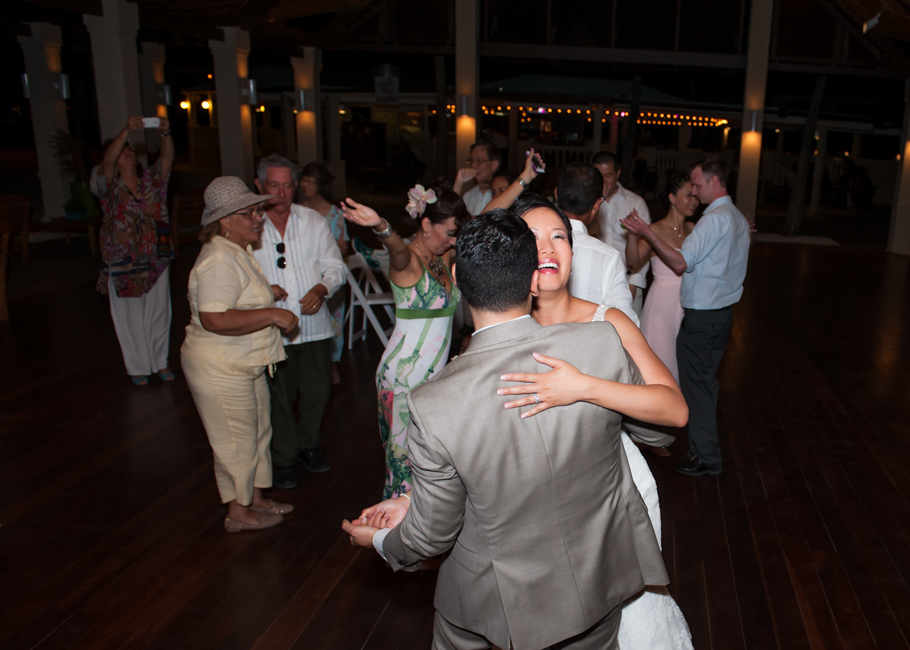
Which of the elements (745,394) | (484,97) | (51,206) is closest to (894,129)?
(484,97)

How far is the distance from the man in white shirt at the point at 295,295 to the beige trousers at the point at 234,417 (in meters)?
0.40

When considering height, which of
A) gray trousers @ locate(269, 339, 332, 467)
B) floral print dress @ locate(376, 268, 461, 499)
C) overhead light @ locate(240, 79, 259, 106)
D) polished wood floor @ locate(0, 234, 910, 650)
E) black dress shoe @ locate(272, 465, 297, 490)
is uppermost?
overhead light @ locate(240, 79, 259, 106)

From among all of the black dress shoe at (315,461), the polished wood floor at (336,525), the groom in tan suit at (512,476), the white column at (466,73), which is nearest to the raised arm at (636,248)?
the polished wood floor at (336,525)

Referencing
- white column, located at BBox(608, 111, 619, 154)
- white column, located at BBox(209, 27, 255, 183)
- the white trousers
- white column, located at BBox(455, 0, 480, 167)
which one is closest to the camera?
the white trousers

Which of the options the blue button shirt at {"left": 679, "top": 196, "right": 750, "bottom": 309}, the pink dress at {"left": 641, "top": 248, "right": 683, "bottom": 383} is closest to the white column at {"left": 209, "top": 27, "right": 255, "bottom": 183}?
the pink dress at {"left": 641, "top": 248, "right": 683, "bottom": 383}

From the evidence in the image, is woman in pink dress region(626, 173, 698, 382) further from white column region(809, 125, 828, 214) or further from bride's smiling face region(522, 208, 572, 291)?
white column region(809, 125, 828, 214)

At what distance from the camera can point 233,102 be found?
41.1 ft

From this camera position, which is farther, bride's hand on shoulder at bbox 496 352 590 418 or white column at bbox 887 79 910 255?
white column at bbox 887 79 910 255

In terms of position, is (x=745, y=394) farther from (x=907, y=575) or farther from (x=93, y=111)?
(x=93, y=111)

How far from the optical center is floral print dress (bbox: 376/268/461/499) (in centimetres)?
296

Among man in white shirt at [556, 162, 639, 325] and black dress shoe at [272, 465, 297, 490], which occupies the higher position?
man in white shirt at [556, 162, 639, 325]

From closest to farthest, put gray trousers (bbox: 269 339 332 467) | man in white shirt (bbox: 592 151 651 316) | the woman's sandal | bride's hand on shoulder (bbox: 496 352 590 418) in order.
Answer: bride's hand on shoulder (bbox: 496 352 590 418) < the woman's sandal < gray trousers (bbox: 269 339 332 467) < man in white shirt (bbox: 592 151 651 316)

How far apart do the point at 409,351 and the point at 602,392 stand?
1637 millimetres

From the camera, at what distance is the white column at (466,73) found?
12750 millimetres
